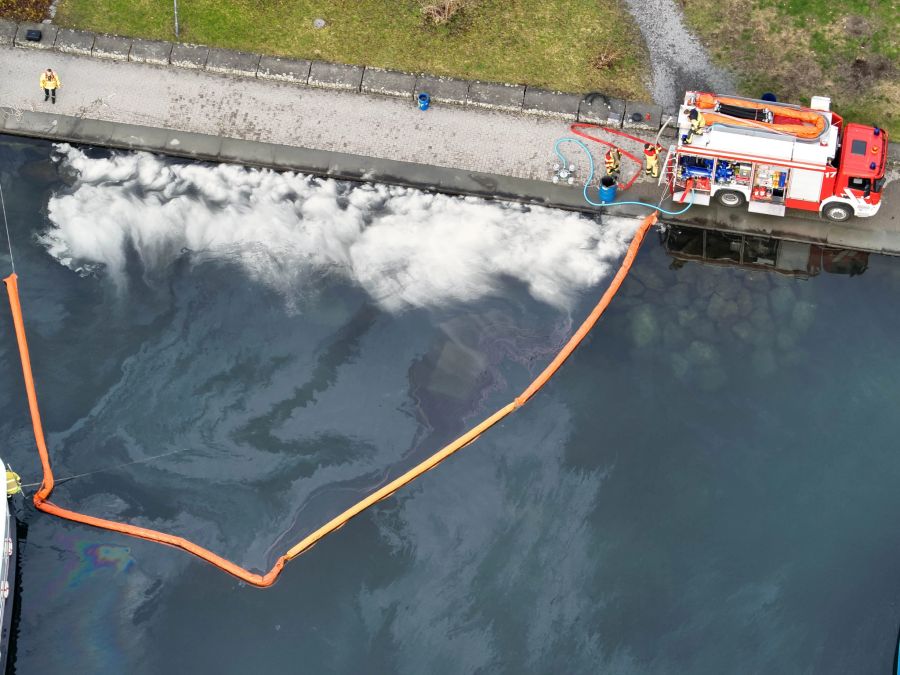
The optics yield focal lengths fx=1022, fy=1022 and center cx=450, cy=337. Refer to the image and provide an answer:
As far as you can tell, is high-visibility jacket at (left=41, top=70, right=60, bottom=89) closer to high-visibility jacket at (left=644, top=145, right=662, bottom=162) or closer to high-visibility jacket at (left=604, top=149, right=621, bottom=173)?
high-visibility jacket at (left=604, top=149, right=621, bottom=173)

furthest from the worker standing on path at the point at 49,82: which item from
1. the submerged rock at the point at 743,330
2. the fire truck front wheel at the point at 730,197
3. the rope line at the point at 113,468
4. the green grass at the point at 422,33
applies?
the submerged rock at the point at 743,330

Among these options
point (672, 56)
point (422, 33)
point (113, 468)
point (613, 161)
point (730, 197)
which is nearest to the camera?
point (113, 468)

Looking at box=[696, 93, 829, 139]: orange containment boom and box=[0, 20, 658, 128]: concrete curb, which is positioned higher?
box=[696, 93, 829, 139]: orange containment boom

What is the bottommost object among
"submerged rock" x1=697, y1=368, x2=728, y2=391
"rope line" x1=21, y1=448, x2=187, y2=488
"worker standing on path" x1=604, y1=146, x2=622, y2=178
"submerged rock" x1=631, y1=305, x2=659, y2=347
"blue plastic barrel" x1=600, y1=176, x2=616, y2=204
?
"rope line" x1=21, y1=448, x2=187, y2=488

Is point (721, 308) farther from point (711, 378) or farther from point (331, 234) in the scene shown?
point (331, 234)

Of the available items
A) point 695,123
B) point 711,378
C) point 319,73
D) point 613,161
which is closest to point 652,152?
point 613,161

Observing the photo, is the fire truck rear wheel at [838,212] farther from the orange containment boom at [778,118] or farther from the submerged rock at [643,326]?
the submerged rock at [643,326]

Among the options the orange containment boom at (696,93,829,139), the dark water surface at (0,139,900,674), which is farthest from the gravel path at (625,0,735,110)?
the dark water surface at (0,139,900,674)
